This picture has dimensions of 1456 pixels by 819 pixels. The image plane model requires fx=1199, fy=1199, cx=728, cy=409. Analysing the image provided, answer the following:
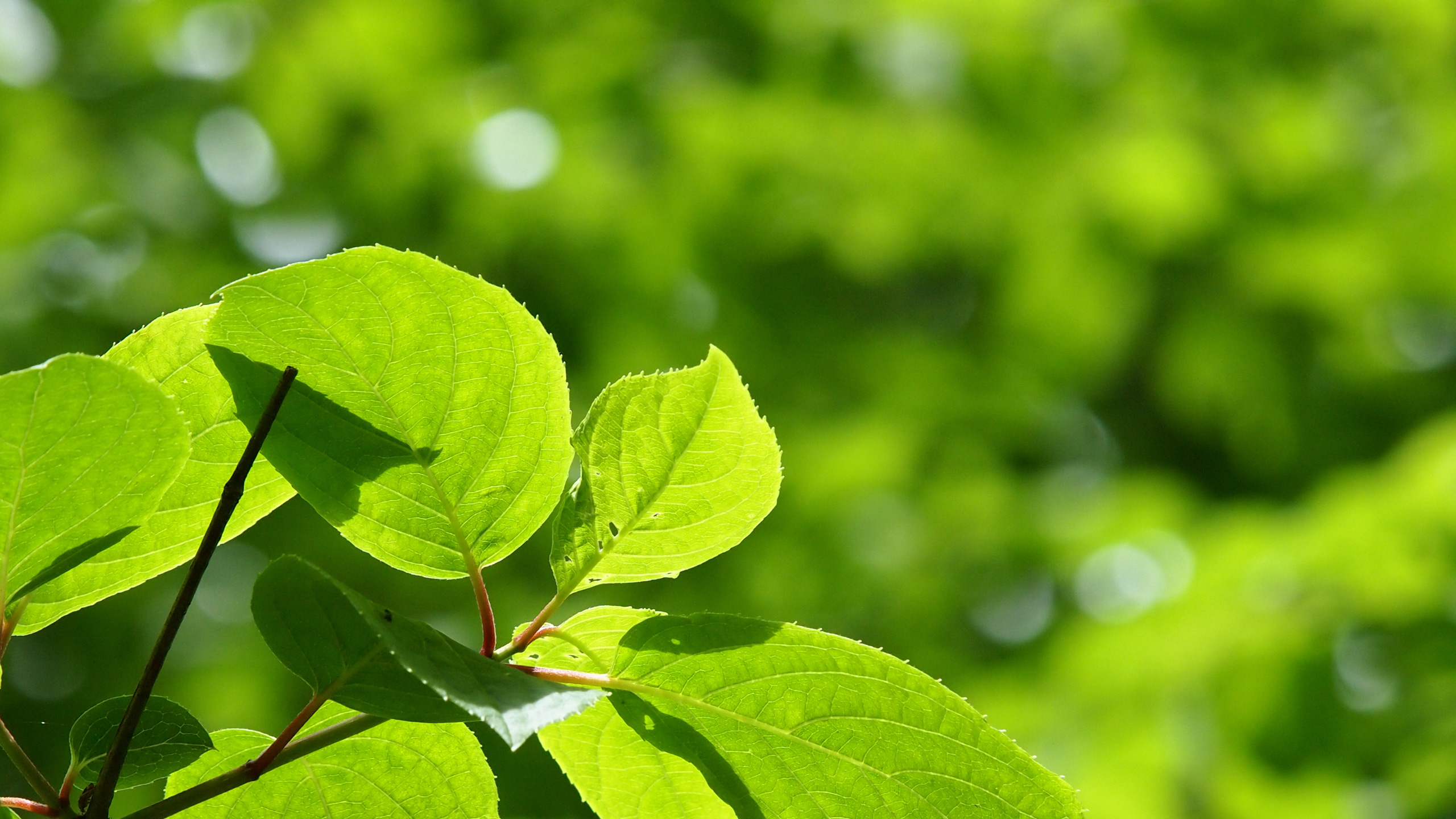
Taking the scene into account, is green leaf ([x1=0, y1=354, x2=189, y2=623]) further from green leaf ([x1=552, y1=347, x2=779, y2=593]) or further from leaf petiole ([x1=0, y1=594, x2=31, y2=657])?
green leaf ([x1=552, y1=347, x2=779, y2=593])

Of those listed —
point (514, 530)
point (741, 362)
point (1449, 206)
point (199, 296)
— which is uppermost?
point (1449, 206)

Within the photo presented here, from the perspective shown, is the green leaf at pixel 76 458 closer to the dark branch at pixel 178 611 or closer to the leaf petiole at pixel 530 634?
the dark branch at pixel 178 611

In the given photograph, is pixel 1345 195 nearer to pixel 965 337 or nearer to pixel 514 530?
pixel 965 337

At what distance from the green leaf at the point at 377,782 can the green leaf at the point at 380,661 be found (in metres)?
0.10

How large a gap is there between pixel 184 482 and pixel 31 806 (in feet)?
0.41

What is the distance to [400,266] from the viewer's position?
441 mm

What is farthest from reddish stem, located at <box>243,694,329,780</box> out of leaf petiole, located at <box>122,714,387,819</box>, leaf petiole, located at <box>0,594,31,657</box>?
leaf petiole, located at <box>0,594,31,657</box>

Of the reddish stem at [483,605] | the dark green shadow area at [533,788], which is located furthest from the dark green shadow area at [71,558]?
the dark green shadow area at [533,788]

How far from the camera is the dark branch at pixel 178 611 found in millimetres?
372

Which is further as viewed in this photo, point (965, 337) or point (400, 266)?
point (965, 337)

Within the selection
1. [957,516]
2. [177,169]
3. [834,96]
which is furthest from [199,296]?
[957,516]

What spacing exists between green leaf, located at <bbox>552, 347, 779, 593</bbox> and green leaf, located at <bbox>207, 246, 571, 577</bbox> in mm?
16

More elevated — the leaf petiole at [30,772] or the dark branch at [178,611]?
the dark branch at [178,611]

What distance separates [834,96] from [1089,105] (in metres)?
0.88
